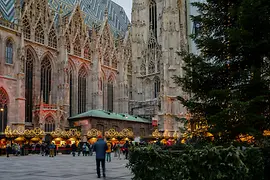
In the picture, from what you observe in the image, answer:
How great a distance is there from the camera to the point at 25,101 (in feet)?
123

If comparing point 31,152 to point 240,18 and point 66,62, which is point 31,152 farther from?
point 240,18

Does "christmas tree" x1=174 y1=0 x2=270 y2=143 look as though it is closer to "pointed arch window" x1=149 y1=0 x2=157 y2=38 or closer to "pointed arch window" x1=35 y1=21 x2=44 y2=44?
"pointed arch window" x1=35 y1=21 x2=44 y2=44

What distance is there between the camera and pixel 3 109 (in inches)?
1337

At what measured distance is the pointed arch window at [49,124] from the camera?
123ft

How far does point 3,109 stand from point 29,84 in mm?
5775

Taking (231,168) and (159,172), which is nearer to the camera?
(231,168)

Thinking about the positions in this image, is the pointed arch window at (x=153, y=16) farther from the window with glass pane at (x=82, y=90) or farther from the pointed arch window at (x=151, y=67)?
the window with glass pane at (x=82, y=90)

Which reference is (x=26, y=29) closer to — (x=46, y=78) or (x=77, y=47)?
(x=46, y=78)

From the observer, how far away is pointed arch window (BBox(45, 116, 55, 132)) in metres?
37.6

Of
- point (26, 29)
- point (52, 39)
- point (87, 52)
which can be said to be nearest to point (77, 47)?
point (87, 52)

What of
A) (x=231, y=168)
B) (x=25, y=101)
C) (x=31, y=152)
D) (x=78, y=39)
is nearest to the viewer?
(x=231, y=168)

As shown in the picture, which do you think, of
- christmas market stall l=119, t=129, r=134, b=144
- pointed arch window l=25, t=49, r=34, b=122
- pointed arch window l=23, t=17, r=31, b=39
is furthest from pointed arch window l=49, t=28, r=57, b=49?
christmas market stall l=119, t=129, r=134, b=144

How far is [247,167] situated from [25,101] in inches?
1356

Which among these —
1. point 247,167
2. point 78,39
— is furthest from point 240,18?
point 78,39
